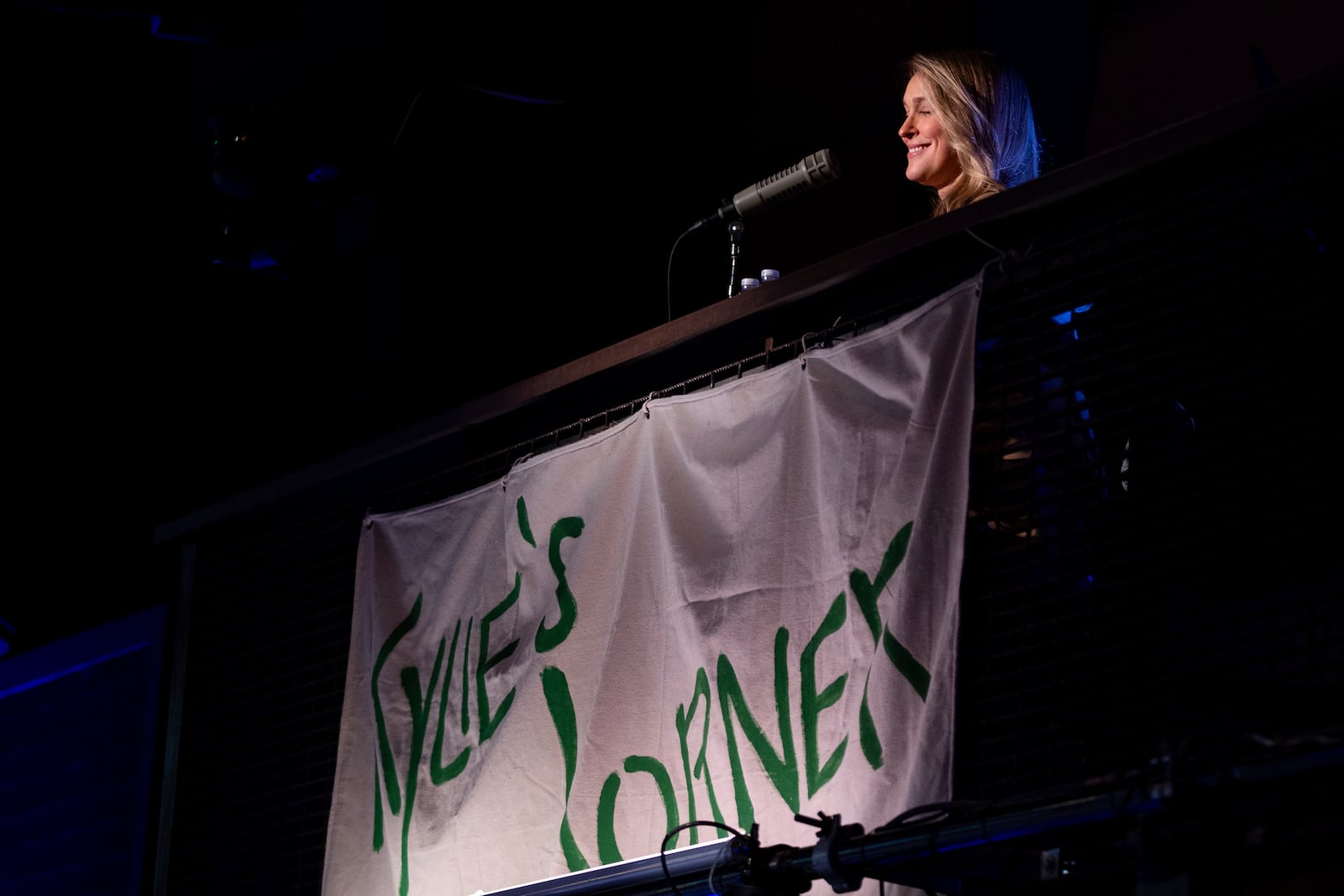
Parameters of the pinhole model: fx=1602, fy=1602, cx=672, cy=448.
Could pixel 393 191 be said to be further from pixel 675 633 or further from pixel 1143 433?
pixel 1143 433

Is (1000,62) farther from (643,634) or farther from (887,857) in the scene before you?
(887,857)

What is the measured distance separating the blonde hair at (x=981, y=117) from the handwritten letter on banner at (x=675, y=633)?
2.29 feet

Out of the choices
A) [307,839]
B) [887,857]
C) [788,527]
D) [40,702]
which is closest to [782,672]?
[788,527]

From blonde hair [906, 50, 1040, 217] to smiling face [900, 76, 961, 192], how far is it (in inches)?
0.8

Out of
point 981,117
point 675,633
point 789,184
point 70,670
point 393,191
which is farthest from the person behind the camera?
point 70,670

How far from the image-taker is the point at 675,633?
3078 millimetres

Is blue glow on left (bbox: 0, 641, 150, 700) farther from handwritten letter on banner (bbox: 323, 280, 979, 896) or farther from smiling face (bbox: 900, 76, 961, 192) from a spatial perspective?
smiling face (bbox: 900, 76, 961, 192)

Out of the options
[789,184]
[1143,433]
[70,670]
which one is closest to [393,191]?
[789,184]

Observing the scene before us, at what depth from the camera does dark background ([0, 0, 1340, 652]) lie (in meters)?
4.39

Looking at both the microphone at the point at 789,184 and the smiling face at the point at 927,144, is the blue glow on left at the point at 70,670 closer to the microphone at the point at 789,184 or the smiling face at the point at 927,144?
the microphone at the point at 789,184

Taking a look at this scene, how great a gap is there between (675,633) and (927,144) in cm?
126

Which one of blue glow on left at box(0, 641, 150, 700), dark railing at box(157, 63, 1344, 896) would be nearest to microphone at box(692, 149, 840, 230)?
dark railing at box(157, 63, 1344, 896)

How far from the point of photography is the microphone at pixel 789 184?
3.25m

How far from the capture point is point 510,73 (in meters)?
4.44
